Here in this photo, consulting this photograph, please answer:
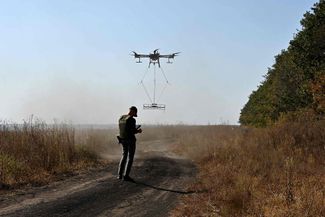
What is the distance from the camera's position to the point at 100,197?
11266 millimetres

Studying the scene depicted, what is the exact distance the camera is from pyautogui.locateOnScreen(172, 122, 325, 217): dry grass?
31.6 feet

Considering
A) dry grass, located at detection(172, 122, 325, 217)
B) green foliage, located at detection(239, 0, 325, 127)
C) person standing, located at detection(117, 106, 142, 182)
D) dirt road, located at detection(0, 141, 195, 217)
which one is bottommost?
dirt road, located at detection(0, 141, 195, 217)

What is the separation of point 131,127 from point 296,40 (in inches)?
668

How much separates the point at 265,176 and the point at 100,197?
5.67 m

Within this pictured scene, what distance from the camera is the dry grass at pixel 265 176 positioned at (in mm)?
9631

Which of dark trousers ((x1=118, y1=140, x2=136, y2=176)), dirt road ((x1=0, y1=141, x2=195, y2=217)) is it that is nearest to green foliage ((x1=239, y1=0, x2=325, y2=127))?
dirt road ((x1=0, y1=141, x2=195, y2=217))

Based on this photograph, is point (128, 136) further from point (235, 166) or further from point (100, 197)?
point (235, 166)

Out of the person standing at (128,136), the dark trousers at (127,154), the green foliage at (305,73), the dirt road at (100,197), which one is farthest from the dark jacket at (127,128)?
the green foliage at (305,73)

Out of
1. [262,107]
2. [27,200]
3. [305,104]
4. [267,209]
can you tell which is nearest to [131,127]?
[27,200]

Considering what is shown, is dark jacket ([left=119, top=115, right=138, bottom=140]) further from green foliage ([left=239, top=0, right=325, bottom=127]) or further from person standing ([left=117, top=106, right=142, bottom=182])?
green foliage ([left=239, top=0, right=325, bottom=127])

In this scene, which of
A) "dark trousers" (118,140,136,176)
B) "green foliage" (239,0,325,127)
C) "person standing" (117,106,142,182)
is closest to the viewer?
"dark trousers" (118,140,136,176)

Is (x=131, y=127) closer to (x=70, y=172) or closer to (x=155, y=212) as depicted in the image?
(x=70, y=172)

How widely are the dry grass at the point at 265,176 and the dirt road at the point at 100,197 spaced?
680 millimetres

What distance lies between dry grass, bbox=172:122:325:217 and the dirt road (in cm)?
68
